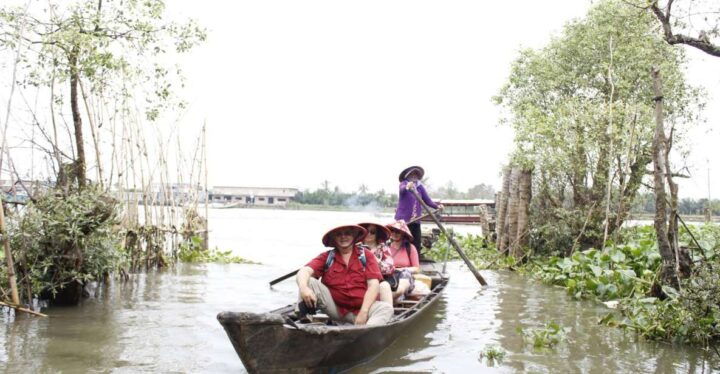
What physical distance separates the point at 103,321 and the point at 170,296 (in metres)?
1.80

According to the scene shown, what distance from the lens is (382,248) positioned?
6.56m

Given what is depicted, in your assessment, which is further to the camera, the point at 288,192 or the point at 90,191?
the point at 288,192

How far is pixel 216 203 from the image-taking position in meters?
53.8

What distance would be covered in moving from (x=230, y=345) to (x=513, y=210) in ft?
27.4

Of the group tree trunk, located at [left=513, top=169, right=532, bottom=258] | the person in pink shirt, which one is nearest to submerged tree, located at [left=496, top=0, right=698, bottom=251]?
tree trunk, located at [left=513, top=169, right=532, bottom=258]

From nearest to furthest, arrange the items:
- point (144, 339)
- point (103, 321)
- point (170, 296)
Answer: point (144, 339) < point (103, 321) < point (170, 296)

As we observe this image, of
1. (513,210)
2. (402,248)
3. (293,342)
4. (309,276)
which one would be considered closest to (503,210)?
(513,210)

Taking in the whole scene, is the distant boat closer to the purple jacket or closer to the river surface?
the purple jacket

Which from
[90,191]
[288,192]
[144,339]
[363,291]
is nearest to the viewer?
[363,291]

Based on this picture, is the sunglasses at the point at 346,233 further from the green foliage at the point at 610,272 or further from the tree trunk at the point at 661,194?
the green foliage at the point at 610,272

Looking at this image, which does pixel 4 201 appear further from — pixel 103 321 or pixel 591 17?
pixel 591 17

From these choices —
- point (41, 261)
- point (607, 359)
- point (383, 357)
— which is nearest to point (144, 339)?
point (41, 261)

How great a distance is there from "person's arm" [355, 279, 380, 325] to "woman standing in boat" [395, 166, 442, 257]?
14.6 ft

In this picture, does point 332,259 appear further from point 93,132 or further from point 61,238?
point 93,132
